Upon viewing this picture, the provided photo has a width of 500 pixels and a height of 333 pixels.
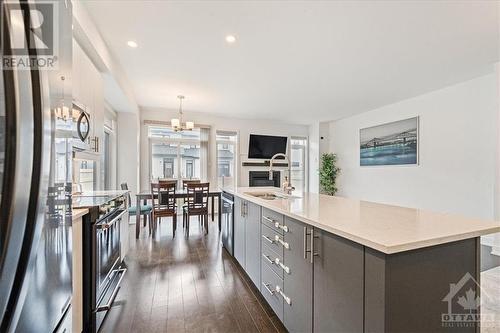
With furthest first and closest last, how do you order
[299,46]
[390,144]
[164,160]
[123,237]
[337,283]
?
[164,160], [390,144], [299,46], [123,237], [337,283]

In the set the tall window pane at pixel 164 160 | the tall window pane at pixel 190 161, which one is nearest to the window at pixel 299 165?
the tall window pane at pixel 190 161

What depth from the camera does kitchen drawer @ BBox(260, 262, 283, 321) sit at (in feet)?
5.62

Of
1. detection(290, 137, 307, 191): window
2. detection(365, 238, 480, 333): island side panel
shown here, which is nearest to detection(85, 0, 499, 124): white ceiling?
detection(365, 238, 480, 333): island side panel

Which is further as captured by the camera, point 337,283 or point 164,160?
point 164,160

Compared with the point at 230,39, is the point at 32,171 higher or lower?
lower

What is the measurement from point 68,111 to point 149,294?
76.8 inches

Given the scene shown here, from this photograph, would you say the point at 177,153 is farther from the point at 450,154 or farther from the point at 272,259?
the point at 450,154

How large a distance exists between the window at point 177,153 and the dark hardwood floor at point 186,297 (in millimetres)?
2991

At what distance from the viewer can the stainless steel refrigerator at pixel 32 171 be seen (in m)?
0.52

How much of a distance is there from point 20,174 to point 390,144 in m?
6.04

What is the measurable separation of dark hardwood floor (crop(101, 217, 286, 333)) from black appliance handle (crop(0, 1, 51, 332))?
147cm

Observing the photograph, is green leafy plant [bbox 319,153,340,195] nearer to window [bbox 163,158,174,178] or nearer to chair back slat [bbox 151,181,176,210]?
window [bbox 163,158,174,178]

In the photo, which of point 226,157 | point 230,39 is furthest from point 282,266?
point 226,157

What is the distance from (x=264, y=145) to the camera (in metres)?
6.88
